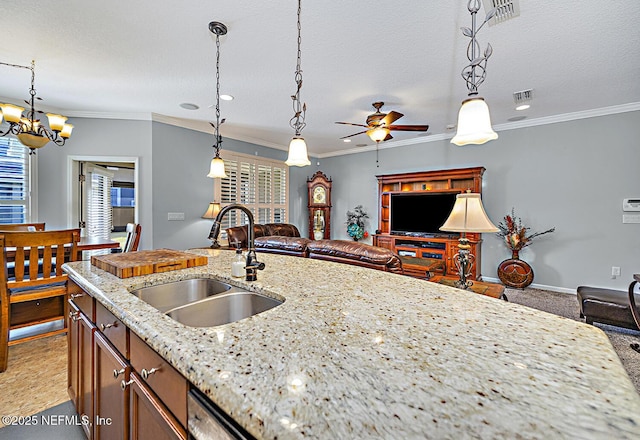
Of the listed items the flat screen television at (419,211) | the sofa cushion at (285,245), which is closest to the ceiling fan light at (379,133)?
the sofa cushion at (285,245)

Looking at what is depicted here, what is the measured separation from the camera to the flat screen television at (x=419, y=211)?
520cm

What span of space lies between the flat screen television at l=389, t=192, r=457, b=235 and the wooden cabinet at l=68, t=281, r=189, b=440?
16.7 feet

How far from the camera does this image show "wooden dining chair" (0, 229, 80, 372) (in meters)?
2.06

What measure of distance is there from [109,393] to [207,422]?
0.84m

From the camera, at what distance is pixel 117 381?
41.6 inches

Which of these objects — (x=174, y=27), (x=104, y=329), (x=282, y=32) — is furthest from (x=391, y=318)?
(x=174, y=27)

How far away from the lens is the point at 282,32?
7.63 ft

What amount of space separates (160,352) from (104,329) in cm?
65

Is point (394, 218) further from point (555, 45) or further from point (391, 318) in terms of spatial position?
A: point (391, 318)

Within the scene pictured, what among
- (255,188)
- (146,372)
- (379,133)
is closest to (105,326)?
(146,372)

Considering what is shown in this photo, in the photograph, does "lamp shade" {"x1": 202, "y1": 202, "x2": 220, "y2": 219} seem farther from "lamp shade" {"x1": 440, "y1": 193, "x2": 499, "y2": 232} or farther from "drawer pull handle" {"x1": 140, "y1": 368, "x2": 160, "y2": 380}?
"drawer pull handle" {"x1": 140, "y1": 368, "x2": 160, "y2": 380}

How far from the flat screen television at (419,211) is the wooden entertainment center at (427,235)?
93 mm

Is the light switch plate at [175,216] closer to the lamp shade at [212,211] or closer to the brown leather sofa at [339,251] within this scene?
the lamp shade at [212,211]

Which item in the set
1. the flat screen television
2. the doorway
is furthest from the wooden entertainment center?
the doorway
